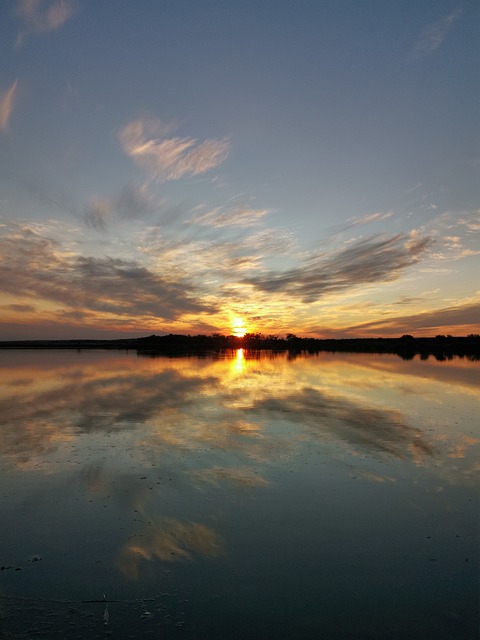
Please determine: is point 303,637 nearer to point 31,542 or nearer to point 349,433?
point 31,542

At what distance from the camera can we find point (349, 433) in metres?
17.7

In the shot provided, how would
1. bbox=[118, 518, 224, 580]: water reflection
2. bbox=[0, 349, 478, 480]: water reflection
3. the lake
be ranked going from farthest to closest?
bbox=[0, 349, 478, 480]: water reflection, bbox=[118, 518, 224, 580]: water reflection, the lake

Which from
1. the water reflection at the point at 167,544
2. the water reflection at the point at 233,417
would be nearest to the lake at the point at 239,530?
the water reflection at the point at 167,544

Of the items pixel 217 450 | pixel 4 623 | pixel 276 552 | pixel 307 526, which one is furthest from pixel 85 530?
pixel 217 450

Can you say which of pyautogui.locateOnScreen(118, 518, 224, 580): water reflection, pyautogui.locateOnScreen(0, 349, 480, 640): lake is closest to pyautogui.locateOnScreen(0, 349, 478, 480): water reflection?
pyautogui.locateOnScreen(0, 349, 480, 640): lake

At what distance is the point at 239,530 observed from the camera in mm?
8867

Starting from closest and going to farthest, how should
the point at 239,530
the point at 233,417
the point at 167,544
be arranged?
the point at 167,544 < the point at 239,530 < the point at 233,417

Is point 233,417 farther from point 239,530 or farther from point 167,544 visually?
point 167,544

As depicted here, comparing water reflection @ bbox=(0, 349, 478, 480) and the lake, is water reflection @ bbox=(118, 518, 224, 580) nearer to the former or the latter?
the lake

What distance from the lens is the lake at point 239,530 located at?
20.5 feet

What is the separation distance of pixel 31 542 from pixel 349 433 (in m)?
12.9

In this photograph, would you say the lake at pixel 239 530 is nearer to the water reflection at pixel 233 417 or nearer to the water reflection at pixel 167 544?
the water reflection at pixel 167 544

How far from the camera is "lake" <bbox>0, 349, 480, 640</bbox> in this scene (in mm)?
6254

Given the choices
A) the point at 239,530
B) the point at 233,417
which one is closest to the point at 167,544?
the point at 239,530
